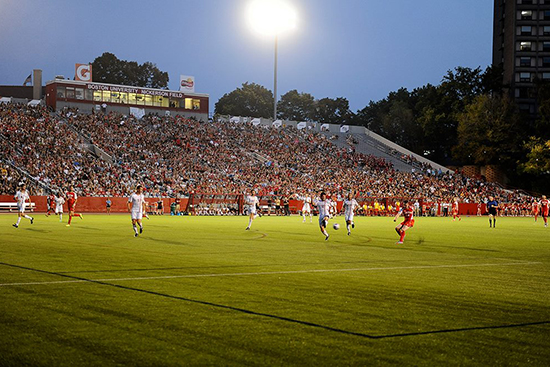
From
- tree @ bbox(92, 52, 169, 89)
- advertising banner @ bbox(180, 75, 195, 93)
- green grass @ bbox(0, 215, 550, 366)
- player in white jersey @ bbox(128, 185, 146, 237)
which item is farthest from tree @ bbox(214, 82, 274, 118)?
green grass @ bbox(0, 215, 550, 366)

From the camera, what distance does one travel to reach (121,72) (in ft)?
382

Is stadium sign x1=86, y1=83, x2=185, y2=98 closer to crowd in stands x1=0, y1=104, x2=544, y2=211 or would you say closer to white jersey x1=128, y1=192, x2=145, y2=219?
crowd in stands x1=0, y1=104, x2=544, y2=211

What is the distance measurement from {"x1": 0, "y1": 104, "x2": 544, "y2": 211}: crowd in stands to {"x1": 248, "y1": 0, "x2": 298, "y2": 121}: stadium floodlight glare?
13.7 metres

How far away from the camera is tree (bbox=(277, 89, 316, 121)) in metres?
134

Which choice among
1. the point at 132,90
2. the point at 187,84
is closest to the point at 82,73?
the point at 132,90

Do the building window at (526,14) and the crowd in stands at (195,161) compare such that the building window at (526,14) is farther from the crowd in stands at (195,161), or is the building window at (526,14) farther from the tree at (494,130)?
the crowd in stands at (195,161)

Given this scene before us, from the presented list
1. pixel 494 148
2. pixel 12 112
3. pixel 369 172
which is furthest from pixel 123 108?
pixel 494 148

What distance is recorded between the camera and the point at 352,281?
12758mm

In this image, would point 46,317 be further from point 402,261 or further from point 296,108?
point 296,108

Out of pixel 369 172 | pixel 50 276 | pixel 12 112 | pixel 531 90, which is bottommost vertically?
pixel 50 276

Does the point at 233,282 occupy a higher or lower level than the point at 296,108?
lower

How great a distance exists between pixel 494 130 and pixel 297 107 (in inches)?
2074

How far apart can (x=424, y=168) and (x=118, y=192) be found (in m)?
44.2

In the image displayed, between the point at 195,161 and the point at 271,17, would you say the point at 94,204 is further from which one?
the point at 271,17
